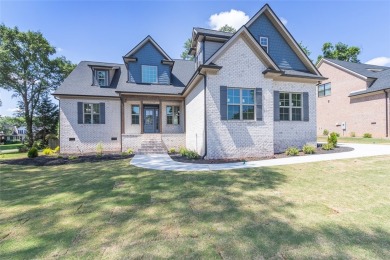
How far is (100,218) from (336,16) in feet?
54.6

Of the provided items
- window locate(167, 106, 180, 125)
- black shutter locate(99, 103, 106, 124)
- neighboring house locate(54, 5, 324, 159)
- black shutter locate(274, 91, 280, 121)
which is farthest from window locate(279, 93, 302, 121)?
black shutter locate(99, 103, 106, 124)

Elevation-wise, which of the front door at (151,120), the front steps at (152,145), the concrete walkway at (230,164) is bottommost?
the concrete walkway at (230,164)

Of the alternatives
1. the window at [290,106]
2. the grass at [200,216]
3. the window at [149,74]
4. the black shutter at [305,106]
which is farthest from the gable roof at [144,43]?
the grass at [200,216]

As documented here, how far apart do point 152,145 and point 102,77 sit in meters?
7.27

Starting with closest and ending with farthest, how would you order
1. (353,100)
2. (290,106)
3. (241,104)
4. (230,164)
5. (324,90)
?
1. (230,164)
2. (241,104)
3. (290,106)
4. (353,100)
5. (324,90)

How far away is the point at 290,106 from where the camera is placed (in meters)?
11.9

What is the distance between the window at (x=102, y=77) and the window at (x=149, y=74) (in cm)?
310

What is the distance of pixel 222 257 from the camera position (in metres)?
2.51

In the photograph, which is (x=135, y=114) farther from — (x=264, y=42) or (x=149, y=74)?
(x=264, y=42)

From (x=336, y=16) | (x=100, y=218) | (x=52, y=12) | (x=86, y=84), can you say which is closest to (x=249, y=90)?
(x=336, y=16)

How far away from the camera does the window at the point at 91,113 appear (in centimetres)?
1437

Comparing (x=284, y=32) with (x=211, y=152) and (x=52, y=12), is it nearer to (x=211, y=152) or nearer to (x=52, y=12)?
(x=211, y=152)

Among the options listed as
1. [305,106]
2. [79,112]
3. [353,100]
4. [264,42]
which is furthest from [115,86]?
[353,100]

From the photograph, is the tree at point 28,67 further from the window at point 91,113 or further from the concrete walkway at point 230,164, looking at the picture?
the concrete walkway at point 230,164
